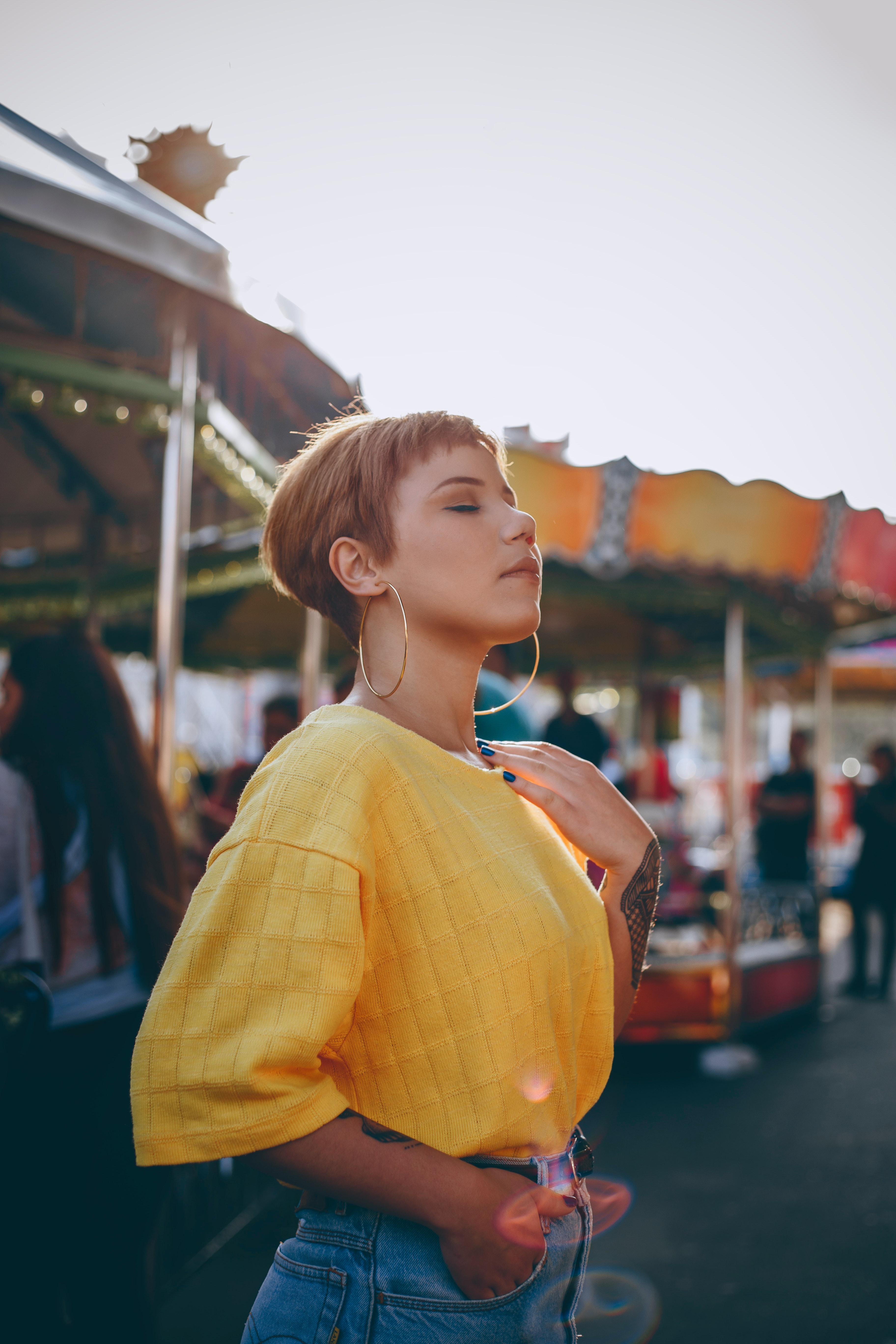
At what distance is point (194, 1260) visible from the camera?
10.2 ft

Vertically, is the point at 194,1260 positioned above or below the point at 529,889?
below

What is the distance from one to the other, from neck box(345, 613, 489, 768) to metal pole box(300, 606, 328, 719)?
3469 millimetres

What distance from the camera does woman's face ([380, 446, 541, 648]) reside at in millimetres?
1098

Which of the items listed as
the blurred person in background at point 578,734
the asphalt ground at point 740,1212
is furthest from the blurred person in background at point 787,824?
the blurred person in background at point 578,734

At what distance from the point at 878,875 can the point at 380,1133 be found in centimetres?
773

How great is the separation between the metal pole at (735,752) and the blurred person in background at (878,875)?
215cm

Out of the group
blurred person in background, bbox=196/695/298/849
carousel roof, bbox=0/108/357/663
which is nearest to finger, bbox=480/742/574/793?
carousel roof, bbox=0/108/357/663

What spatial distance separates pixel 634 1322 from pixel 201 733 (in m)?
15.2

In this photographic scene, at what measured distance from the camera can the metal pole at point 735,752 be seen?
18.8ft

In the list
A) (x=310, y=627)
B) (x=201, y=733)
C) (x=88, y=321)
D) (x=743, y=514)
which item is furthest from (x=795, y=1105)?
(x=201, y=733)

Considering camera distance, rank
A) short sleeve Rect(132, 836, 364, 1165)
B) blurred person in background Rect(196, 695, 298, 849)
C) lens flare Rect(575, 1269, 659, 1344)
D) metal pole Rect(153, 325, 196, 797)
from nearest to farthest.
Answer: short sleeve Rect(132, 836, 364, 1165) < lens flare Rect(575, 1269, 659, 1344) < metal pole Rect(153, 325, 196, 797) < blurred person in background Rect(196, 695, 298, 849)

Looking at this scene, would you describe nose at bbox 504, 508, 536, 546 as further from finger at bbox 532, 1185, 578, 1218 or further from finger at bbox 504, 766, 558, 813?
finger at bbox 532, 1185, 578, 1218

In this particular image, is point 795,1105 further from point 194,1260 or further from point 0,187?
point 0,187

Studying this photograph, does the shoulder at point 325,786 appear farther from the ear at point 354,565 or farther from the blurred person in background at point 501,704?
the blurred person in background at point 501,704
